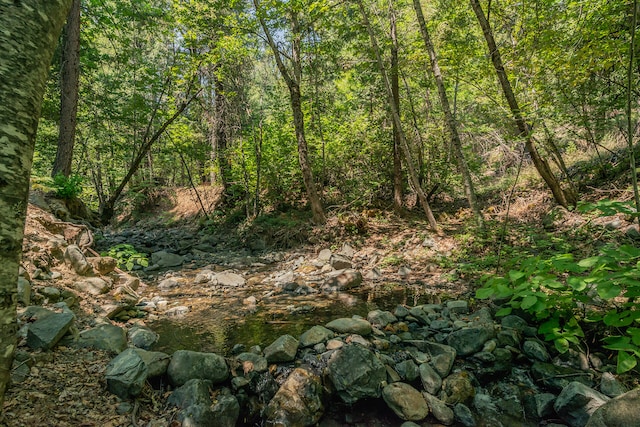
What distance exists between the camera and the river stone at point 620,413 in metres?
2.02

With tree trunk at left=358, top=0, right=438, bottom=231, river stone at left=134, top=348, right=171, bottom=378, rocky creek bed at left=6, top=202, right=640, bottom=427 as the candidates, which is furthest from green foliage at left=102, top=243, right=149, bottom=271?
tree trunk at left=358, top=0, right=438, bottom=231

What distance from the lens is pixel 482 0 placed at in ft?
30.2

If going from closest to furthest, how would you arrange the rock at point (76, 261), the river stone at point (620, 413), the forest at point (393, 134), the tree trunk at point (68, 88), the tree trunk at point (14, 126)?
the tree trunk at point (14, 126) → the river stone at point (620, 413) → the forest at point (393, 134) → the rock at point (76, 261) → the tree trunk at point (68, 88)

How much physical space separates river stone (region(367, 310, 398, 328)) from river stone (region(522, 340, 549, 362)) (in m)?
1.45

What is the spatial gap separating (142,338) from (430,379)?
10.2ft

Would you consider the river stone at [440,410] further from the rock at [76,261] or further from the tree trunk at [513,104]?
the tree trunk at [513,104]

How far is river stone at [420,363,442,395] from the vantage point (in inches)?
116

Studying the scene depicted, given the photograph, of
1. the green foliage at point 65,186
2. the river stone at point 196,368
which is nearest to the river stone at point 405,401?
the river stone at point 196,368

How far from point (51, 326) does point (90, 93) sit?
9827mm

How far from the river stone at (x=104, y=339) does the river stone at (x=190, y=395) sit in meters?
0.83

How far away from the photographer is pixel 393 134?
402 inches

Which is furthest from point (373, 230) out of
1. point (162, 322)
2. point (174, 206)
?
point (174, 206)

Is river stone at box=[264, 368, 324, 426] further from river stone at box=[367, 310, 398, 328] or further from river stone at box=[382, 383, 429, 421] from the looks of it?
river stone at box=[367, 310, 398, 328]

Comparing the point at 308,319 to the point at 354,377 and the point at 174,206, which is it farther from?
the point at 174,206
